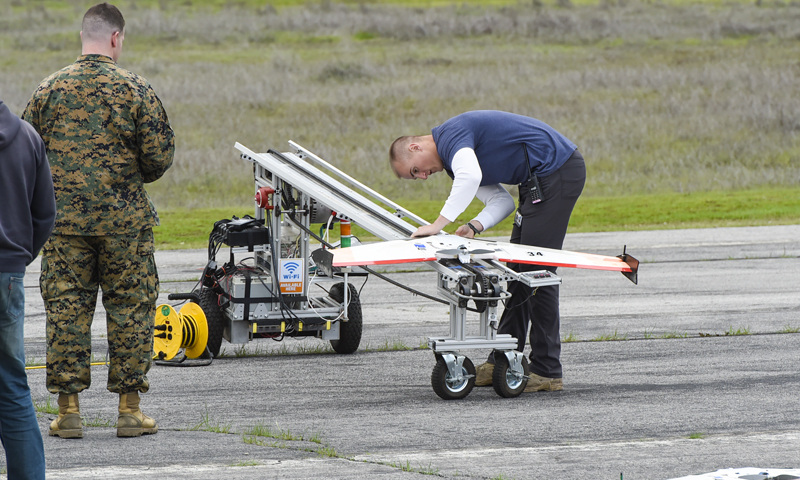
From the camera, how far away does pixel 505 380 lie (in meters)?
6.30

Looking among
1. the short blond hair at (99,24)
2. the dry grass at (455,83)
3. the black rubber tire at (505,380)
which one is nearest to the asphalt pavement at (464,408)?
the black rubber tire at (505,380)

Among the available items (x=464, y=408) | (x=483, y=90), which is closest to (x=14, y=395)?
(x=464, y=408)

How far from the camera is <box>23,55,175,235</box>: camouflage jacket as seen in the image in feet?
16.8

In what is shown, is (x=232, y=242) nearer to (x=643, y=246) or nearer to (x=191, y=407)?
(x=191, y=407)

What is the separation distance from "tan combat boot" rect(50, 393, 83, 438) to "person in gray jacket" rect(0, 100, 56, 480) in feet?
4.48

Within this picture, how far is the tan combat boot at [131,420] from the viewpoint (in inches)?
210

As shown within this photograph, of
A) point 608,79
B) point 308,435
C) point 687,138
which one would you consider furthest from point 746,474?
point 608,79

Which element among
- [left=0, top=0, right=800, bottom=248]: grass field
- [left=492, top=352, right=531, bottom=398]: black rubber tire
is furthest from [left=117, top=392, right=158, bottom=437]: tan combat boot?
[left=0, top=0, right=800, bottom=248]: grass field

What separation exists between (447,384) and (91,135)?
2669mm

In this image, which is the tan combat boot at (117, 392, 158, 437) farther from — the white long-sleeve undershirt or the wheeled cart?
the white long-sleeve undershirt

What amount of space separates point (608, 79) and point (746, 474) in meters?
31.6

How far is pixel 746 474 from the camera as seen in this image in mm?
4336

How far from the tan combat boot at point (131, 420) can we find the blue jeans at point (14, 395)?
1425mm

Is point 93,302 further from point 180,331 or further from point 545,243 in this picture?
point 545,243
